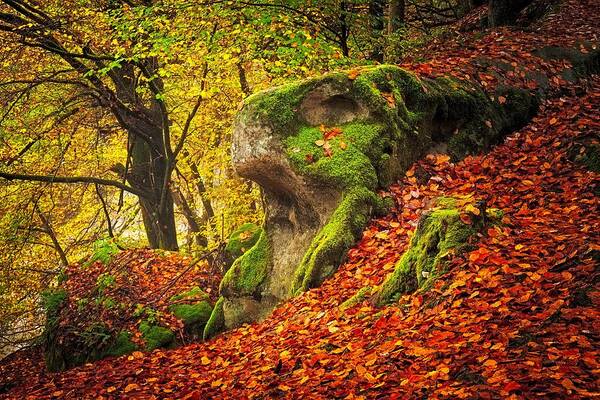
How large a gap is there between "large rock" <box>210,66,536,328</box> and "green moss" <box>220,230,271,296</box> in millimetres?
19

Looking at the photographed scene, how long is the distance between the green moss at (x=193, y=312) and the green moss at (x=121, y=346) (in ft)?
3.38

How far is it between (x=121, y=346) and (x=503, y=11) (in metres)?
12.3

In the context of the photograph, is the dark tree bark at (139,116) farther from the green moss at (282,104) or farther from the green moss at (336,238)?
the green moss at (336,238)

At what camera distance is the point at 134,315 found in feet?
33.8

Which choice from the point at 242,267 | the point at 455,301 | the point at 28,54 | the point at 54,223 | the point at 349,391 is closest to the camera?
the point at 349,391

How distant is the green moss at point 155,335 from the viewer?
31.6ft

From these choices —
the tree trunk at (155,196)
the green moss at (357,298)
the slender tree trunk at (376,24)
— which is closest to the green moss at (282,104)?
the green moss at (357,298)

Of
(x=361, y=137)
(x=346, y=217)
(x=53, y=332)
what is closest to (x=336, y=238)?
(x=346, y=217)

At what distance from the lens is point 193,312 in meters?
10.5

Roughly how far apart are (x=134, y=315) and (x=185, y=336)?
1.11 m

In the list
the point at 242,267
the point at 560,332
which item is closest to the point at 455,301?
the point at 560,332

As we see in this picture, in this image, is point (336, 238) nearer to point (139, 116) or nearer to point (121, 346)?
point (121, 346)

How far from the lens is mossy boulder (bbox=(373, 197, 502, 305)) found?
19.3ft

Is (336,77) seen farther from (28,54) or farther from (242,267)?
(28,54)
